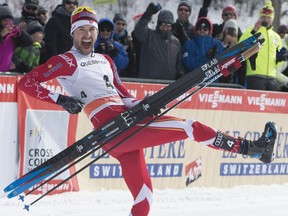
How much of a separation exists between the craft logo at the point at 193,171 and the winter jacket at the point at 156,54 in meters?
1.31

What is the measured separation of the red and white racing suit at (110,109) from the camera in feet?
18.7

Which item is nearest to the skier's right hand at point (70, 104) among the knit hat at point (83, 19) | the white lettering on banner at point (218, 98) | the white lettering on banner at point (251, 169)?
the knit hat at point (83, 19)

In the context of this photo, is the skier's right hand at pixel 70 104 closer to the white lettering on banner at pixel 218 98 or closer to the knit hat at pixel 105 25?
the knit hat at pixel 105 25

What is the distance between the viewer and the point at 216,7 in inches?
862

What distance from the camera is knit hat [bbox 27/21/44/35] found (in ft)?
27.7

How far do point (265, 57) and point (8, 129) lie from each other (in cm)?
442

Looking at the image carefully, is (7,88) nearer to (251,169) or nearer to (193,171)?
(193,171)

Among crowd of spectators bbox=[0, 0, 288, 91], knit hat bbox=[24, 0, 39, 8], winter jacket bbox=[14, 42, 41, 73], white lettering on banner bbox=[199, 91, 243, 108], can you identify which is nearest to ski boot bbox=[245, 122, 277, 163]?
crowd of spectators bbox=[0, 0, 288, 91]

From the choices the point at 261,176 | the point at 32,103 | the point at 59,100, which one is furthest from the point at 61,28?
the point at 261,176

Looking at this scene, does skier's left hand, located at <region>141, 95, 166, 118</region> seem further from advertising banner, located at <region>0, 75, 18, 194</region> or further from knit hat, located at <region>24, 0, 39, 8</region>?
knit hat, located at <region>24, 0, 39, 8</region>

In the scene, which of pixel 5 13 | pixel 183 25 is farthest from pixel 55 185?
pixel 183 25

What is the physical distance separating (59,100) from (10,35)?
2.59 metres

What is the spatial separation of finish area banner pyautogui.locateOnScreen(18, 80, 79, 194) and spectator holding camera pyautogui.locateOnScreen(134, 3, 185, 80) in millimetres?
1509

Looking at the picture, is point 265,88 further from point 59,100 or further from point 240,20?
point 240,20
